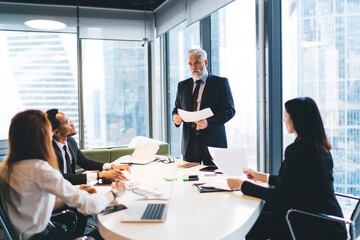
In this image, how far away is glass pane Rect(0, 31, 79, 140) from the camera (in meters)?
5.49

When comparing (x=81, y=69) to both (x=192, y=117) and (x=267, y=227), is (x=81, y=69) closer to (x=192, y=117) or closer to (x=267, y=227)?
(x=192, y=117)

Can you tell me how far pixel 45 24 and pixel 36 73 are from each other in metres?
0.91

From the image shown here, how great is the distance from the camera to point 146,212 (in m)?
1.47

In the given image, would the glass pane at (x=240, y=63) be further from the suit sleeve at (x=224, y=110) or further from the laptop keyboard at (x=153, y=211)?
the laptop keyboard at (x=153, y=211)

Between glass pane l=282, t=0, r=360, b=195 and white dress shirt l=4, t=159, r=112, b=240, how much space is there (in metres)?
2.12

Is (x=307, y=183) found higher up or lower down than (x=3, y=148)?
lower down

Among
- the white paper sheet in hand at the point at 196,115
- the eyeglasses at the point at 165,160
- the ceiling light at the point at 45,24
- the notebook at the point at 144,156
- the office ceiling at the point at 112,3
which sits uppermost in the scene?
the office ceiling at the point at 112,3

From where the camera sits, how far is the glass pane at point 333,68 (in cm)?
240

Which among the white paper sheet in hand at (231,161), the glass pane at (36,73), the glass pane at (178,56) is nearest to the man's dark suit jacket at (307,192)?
the white paper sheet in hand at (231,161)

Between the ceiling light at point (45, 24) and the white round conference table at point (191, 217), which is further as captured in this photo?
the ceiling light at point (45, 24)

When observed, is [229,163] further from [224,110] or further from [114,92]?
[114,92]

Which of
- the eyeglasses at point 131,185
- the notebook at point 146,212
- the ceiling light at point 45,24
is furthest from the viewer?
the ceiling light at point 45,24

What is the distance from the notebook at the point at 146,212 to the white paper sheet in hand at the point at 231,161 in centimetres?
56

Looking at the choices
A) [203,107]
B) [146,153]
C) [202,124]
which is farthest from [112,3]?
[202,124]
